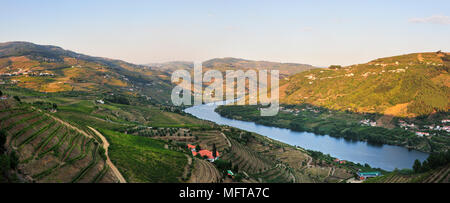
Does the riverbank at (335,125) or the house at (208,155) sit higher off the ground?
the house at (208,155)

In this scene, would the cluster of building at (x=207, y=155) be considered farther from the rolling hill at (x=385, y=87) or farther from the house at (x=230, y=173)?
the rolling hill at (x=385, y=87)

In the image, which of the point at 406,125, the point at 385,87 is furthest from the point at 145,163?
the point at 385,87

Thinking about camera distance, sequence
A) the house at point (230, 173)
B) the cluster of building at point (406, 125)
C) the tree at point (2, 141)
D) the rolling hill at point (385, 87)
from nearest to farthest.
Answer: the tree at point (2, 141) < the house at point (230, 173) < the cluster of building at point (406, 125) < the rolling hill at point (385, 87)

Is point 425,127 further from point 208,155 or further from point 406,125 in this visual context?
point 208,155

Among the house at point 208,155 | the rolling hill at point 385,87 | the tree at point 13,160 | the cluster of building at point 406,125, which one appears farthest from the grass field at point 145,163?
the rolling hill at point 385,87
